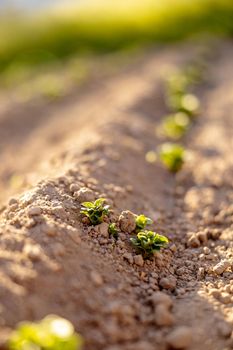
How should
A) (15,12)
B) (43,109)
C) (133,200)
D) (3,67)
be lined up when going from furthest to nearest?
(15,12), (3,67), (43,109), (133,200)

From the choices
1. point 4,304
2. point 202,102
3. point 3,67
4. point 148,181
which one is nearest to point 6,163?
point 148,181

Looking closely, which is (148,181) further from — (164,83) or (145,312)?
(164,83)

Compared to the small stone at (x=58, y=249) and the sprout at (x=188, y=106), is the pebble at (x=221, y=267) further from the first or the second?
the sprout at (x=188, y=106)

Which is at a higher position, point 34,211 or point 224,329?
point 34,211

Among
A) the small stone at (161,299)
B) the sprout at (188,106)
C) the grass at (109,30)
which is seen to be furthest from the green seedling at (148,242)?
the grass at (109,30)

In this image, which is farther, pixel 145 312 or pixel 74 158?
pixel 74 158

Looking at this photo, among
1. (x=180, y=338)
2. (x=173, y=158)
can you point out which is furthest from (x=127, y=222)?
(x=173, y=158)

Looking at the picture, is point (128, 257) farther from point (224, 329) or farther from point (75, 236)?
point (224, 329)
